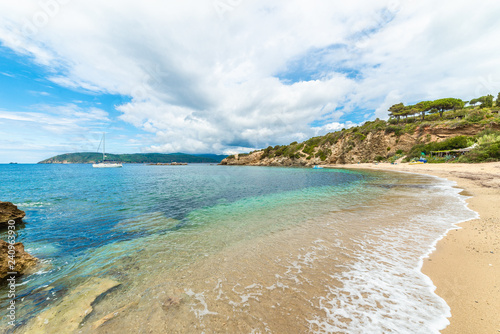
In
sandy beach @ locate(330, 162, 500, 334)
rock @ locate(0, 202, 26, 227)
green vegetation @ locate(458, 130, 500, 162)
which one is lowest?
sandy beach @ locate(330, 162, 500, 334)

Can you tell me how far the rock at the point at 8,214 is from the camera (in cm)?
1040

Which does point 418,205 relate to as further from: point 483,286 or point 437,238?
point 483,286

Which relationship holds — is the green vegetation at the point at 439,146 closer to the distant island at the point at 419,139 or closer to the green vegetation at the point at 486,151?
the distant island at the point at 419,139

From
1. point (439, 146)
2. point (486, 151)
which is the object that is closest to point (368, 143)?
point (439, 146)

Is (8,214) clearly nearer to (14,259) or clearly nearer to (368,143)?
(14,259)

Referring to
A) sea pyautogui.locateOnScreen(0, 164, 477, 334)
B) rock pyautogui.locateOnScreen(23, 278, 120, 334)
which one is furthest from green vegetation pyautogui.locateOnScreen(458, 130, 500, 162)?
rock pyautogui.locateOnScreen(23, 278, 120, 334)

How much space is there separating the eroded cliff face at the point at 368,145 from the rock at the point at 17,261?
8084 centimetres

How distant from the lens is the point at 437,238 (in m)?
7.75

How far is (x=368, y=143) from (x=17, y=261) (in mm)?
91106

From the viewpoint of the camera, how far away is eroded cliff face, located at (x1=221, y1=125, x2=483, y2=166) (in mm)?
55312

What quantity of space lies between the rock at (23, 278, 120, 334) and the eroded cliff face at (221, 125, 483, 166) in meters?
78.6

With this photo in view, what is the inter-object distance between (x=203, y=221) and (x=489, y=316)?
10868mm

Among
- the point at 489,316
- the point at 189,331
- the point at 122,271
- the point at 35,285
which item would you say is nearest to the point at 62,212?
the point at 35,285

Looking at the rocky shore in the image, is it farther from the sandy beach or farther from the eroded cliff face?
the eroded cliff face
